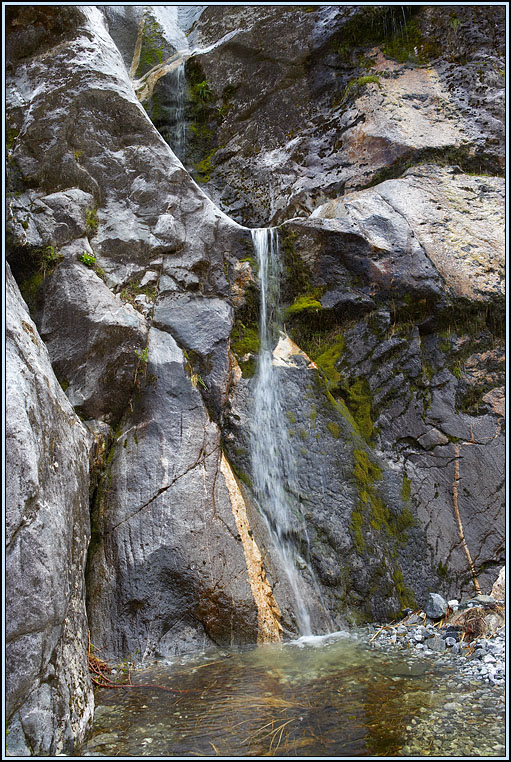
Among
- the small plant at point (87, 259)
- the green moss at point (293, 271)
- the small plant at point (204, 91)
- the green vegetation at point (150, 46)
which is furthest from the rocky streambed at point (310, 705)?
the green vegetation at point (150, 46)

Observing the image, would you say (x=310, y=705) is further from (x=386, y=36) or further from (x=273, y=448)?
(x=386, y=36)

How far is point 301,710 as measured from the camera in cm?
388

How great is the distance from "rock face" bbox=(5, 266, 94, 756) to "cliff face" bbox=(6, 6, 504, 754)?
39 mm

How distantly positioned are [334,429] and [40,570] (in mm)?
4685

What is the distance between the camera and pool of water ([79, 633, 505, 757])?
3.43m

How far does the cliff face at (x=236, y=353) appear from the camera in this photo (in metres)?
5.53

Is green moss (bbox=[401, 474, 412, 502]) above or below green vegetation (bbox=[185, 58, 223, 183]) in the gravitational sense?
below

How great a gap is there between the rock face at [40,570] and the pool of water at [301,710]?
0.38 m

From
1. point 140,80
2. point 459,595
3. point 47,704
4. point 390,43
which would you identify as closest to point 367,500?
point 459,595

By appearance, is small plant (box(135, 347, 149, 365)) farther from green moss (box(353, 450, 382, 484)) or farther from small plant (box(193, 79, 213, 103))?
small plant (box(193, 79, 213, 103))

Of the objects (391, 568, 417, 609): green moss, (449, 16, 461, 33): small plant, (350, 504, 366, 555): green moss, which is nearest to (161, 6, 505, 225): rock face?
(449, 16, 461, 33): small plant

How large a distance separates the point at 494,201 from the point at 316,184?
135 inches

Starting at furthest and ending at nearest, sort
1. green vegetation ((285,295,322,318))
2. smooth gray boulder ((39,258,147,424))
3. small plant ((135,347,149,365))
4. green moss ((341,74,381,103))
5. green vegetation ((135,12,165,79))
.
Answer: green vegetation ((135,12,165,79)) → green moss ((341,74,381,103)) → green vegetation ((285,295,322,318)) → small plant ((135,347,149,365)) → smooth gray boulder ((39,258,147,424))

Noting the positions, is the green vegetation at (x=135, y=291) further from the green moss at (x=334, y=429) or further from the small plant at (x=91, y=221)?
the green moss at (x=334, y=429)
